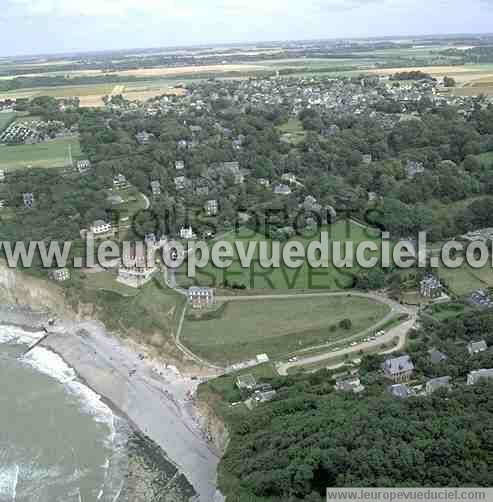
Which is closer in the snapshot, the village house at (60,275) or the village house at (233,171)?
the village house at (60,275)

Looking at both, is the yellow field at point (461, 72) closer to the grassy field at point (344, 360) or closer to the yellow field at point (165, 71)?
the yellow field at point (165, 71)

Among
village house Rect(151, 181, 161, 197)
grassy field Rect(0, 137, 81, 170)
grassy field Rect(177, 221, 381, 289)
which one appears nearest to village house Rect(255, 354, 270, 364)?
grassy field Rect(177, 221, 381, 289)

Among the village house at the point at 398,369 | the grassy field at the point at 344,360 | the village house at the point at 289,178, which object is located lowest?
the grassy field at the point at 344,360

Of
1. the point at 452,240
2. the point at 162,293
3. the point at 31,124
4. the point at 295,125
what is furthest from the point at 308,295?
the point at 31,124

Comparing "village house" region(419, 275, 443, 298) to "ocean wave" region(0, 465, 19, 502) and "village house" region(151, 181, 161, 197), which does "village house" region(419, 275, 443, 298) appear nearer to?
"ocean wave" region(0, 465, 19, 502)

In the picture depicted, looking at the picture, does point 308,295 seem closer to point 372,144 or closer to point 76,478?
point 76,478

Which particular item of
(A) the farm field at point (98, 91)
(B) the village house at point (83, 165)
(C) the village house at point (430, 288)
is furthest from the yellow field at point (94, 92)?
(C) the village house at point (430, 288)
